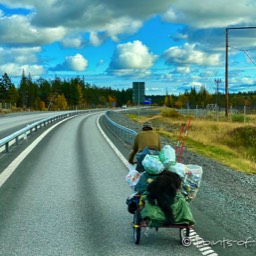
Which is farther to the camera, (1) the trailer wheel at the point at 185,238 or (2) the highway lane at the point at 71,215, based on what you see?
(1) the trailer wheel at the point at 185,238

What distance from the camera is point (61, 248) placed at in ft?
18.6

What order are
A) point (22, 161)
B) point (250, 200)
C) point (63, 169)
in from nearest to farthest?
point (250, 200)
point (63, 169)
point (22, 161)

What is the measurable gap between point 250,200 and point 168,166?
364 centimetres

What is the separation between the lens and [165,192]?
578 centimetres

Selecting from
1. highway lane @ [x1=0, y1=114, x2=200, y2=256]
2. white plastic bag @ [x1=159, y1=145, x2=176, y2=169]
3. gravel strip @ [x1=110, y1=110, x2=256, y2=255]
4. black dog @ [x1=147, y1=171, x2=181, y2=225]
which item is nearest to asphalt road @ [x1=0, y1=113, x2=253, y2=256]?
highway lane @ [x1=0, y1=114, x2=200, y2=256]

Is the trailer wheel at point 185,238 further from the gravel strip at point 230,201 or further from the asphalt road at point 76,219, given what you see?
the gravel strip at point 230,201

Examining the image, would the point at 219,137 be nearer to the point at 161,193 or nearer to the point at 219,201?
the point at 219,201

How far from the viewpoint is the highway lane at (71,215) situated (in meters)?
5.69

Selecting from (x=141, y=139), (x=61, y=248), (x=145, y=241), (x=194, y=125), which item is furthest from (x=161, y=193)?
(x=194, y=125)

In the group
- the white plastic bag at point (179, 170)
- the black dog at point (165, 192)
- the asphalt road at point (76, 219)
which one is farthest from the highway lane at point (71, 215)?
the white plastic bag at point (179, 170)

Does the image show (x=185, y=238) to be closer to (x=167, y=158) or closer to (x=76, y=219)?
(x=167, y=158)

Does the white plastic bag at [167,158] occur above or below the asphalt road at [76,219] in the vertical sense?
above

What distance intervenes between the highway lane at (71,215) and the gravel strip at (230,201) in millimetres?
1003

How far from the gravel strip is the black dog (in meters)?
1.13
